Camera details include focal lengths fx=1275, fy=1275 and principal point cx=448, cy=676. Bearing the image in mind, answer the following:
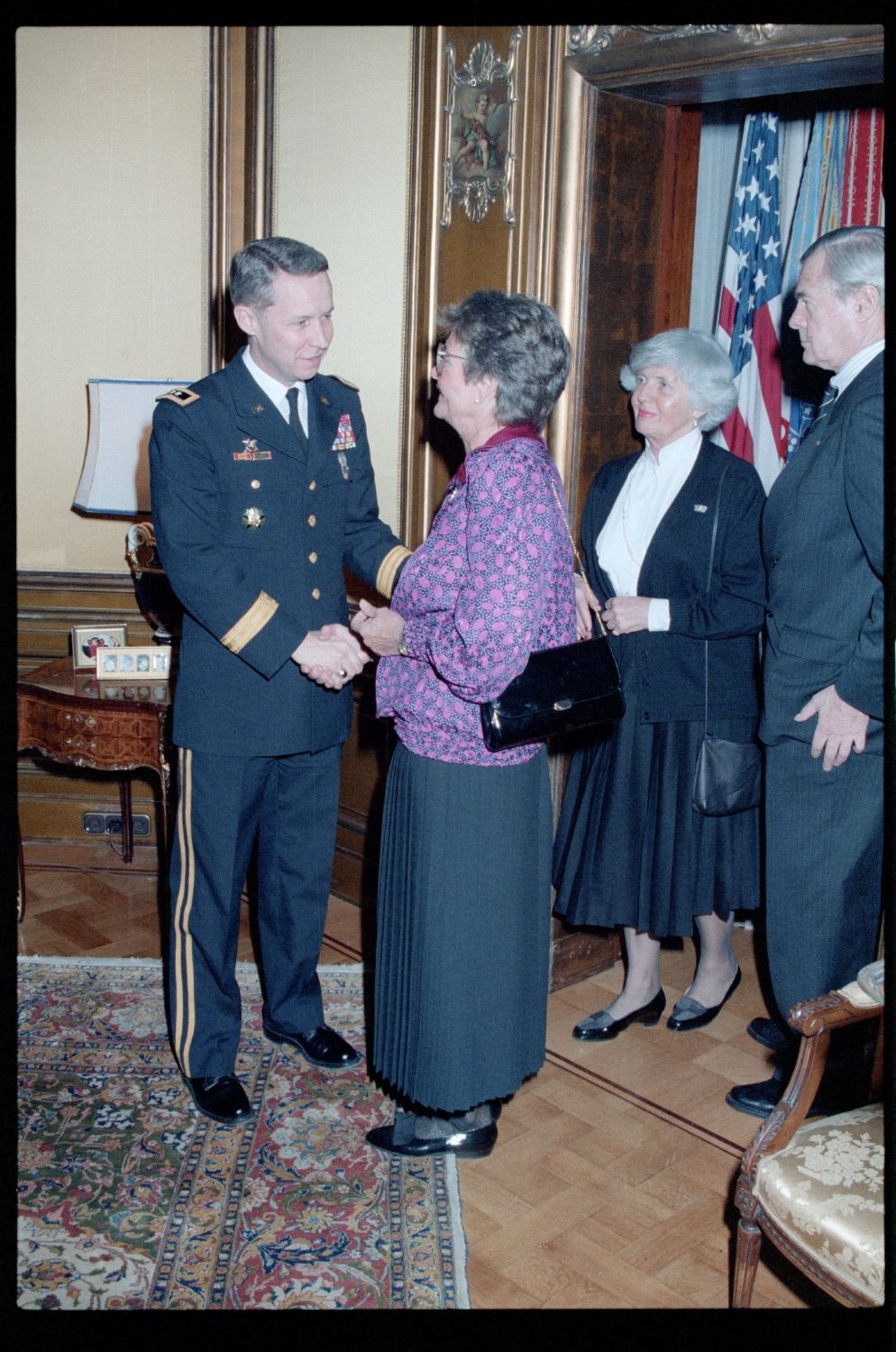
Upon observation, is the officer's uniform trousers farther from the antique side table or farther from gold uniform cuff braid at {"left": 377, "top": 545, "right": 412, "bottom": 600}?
the antique side table

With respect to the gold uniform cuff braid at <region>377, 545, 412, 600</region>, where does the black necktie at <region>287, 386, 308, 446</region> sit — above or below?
above

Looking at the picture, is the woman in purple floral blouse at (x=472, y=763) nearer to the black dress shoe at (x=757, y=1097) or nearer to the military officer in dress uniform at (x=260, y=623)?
the military officer in dress uniform at (x=260, y=623)

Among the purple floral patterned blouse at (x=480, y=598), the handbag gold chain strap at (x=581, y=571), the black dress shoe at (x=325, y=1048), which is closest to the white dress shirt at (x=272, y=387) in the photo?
the purple floral patterned blouse at (x=480, y=598)

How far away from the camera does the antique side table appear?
11.6ft

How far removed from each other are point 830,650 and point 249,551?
1207mm

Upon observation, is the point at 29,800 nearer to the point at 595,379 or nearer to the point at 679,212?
the point at 595,379

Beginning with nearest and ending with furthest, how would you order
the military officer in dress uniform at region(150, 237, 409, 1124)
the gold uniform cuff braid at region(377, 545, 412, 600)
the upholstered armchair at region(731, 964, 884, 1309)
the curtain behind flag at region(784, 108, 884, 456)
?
the upholstered armchair at region(731, 964, 884, 1309) < the military officer in dress uniform at region(150, 237, 409, 1124) < the gold uniform cuff braid at region(377, 545, 412, 600) < the curtain behind flag at region(784, 108, 884, 456)

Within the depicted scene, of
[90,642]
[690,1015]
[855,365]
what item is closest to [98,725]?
[90,642]

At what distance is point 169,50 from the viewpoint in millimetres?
3916

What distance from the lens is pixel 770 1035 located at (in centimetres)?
322

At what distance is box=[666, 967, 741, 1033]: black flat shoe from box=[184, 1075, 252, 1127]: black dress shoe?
112 centimetres

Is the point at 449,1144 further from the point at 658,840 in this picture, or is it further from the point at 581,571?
the point at 581,571

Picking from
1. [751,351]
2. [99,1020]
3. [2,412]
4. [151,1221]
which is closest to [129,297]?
[751,351]

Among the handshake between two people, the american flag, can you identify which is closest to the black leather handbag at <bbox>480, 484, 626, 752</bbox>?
the handshake between two people
